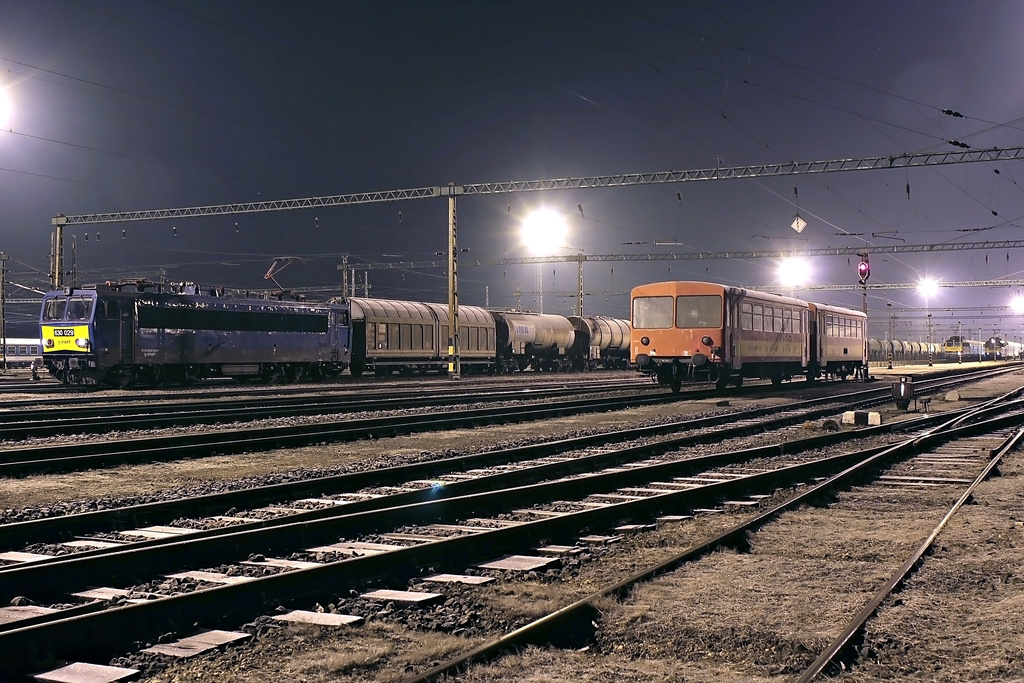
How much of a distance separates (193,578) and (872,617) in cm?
425

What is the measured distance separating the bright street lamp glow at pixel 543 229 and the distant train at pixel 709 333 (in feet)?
85.6

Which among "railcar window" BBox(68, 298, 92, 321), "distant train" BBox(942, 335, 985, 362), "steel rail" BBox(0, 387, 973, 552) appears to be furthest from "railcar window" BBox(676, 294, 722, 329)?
"distant train" BBox(942, 335, 985, 362)

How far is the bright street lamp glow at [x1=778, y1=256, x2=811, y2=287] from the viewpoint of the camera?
2788 inches

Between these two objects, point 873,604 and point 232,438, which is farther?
point 232,438

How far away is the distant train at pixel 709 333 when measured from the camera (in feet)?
86.2

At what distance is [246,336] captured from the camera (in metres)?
33.3

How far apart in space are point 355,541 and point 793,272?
2661 inches

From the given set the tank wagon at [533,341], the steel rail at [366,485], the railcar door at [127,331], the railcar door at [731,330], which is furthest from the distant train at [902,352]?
the steel rail at [366,485]

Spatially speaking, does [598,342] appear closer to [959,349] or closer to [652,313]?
[652,313]

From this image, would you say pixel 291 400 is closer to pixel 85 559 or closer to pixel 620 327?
pixel 85 559

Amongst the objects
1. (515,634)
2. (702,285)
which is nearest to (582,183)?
(702,285)

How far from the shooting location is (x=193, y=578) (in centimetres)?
629

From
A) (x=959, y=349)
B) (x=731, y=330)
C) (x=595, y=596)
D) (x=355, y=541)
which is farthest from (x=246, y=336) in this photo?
(x=959, y=349)

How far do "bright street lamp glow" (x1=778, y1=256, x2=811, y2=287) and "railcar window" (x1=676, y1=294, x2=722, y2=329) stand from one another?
4611cm
